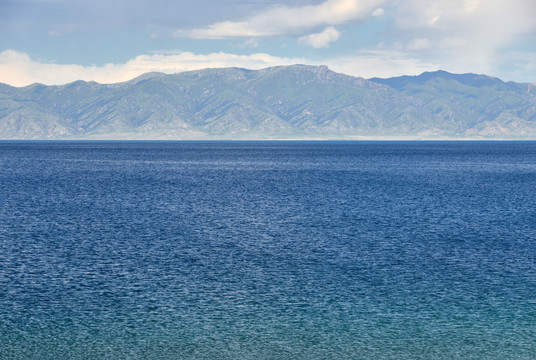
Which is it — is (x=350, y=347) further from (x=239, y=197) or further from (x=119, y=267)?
(x=239, y=197)

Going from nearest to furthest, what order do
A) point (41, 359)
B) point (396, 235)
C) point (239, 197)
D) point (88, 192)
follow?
point (41, 359)
point (396, 235)
point (239, 197)
point (88, 192)

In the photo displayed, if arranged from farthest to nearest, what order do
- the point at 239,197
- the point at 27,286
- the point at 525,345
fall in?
the point at 239,197 < the point at 27,286 < the point at 525,345

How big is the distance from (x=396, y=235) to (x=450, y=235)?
4.27m

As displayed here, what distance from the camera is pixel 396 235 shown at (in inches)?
2093

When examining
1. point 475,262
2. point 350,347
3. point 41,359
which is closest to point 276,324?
point 350,347

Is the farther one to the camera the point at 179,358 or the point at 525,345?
the point at 525,345

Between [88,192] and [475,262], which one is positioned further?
[88,192]

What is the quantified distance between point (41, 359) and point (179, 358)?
16.2ft

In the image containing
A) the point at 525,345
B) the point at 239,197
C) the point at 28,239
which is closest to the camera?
the point at 525,345

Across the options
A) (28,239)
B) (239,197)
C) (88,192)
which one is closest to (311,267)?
(28,239)

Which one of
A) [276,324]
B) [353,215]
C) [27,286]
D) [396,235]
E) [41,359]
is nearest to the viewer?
[41,359]

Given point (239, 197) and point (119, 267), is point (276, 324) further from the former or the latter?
point (239, 197)

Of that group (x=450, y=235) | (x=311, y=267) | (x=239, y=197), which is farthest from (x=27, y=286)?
(x=239, y=197)

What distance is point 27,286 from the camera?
34.2 m
